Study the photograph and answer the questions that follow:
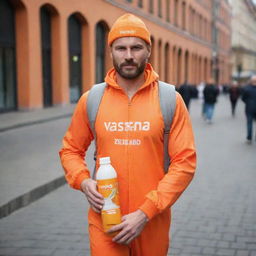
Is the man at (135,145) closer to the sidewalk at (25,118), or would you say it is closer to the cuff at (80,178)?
the cuff at (80,178)

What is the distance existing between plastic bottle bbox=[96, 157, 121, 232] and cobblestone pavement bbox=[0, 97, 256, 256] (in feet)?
7.28

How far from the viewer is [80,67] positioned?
24.4 metres

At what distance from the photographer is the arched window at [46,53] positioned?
802 inches

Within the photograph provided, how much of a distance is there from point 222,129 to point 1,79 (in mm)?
8675

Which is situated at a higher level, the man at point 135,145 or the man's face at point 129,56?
the man's face at point 129,56

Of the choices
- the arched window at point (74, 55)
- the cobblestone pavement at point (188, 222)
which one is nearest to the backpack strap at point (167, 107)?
the cobblestone pavement at point (188, 222)

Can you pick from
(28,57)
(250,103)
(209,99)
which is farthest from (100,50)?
(250,103)

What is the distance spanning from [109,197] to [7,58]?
55.2 ft

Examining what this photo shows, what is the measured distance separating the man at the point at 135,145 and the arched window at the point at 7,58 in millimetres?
15821

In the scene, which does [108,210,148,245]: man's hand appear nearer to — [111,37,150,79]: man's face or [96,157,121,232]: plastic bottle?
[96,157,121,232]: plastic bottle

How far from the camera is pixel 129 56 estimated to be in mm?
2439

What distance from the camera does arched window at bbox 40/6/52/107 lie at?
66.8 feet

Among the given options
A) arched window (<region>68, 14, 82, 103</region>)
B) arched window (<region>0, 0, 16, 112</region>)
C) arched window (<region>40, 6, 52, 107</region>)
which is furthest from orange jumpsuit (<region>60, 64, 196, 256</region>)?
arched window (<region>68, 14, 82, 103</region>)

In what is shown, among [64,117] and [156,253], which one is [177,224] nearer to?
[156,253]
